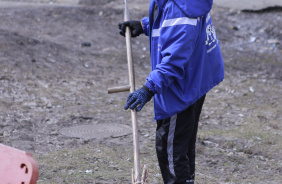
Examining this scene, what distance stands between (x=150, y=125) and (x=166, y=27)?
3150 millimetres

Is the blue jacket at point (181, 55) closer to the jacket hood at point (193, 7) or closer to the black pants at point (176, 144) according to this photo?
the jacket hood at point (193, 7)

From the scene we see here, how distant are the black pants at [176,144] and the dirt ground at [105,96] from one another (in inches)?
40.8

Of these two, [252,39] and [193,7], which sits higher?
[193,7]

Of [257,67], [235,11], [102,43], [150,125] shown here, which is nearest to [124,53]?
[102,43]

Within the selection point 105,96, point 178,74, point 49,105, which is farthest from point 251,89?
point 178,74

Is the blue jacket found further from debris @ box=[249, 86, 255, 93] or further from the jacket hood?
debris @ box=[249, 86, 255, 93]

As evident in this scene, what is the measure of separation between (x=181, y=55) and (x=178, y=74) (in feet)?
0.43

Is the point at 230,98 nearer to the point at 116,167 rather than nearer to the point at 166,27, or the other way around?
the point at 116,167

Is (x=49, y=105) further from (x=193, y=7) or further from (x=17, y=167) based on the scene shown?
(x=17, y=167)

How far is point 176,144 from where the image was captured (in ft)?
11.0

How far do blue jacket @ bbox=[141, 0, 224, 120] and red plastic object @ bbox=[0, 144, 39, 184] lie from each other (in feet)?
3.61

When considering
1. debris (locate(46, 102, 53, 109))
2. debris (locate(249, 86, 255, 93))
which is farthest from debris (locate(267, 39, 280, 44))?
debris (locate(46, 102, 53, 109))

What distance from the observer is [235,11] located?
12.8m

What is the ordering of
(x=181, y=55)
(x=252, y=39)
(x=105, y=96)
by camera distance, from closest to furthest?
(x=181, y=55)
(x=105, y=96)
(x=252, y=39)
